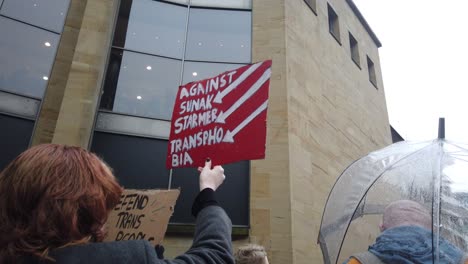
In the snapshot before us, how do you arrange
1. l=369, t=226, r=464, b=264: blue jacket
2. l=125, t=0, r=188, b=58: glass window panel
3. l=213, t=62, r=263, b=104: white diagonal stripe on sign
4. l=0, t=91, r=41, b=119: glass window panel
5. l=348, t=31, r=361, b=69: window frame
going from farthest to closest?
l=348, t=31, r=361, b=69: window frame → l=125, t=0, r=188, b=58: glass window panel → l=0, t=91, r=41, b=119: glass window panel → l=213, t=62, r=263, b=104: white diagonal stripe on sign → l=369, t=226, r=464, b=264: blue jacket

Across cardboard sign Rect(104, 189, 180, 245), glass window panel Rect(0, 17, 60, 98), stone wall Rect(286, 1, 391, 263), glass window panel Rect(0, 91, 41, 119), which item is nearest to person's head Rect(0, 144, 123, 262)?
cardboard sign Rect(104, 189, 180, 245)

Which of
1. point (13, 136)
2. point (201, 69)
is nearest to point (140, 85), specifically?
point (201, 69)

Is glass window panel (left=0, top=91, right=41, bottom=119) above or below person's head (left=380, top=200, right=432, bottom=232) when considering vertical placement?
above

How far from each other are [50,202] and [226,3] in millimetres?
10165

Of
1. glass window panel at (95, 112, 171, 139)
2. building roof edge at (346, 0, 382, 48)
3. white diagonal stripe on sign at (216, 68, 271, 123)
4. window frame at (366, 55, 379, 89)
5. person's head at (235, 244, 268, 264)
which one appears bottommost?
person's head at (235, 244, 268, 264)

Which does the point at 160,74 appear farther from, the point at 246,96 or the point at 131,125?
the point at 246,96

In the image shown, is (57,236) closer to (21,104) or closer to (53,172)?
(53,172)

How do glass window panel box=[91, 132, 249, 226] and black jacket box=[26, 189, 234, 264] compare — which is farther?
glass window panel box=[91, 132, 249, 226]

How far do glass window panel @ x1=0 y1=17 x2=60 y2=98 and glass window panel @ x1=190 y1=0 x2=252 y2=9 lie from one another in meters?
4.09

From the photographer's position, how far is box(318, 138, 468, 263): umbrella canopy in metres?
2.78

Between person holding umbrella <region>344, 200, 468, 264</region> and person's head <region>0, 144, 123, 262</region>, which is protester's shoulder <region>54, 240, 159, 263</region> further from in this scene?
person holding umbrella <region>344, 200, 468, 264</region>

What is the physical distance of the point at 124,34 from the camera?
978cm

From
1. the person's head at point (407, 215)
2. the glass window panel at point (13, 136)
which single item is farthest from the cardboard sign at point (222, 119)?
the glass window panel at point (13, 136)

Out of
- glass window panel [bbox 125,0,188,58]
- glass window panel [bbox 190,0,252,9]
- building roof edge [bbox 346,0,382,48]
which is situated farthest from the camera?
building roof edge [bbox 346,0,382,48]
